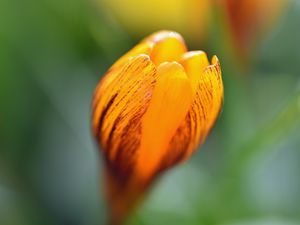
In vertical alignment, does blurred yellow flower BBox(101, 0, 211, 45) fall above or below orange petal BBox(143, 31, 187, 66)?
below

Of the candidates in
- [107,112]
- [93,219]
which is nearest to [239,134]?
[93,219]

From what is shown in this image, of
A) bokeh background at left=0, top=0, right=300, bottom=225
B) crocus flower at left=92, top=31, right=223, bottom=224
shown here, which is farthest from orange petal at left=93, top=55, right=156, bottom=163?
bokeh background at left=0, top=0, right=300, bottom=225

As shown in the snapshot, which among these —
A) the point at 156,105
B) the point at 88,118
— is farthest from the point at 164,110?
the point at 88,118

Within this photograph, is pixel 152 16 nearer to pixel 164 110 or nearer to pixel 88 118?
pixel 88 118

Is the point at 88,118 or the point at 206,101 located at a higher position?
the point at 206,101

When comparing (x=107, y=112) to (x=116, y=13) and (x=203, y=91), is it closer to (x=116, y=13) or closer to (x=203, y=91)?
(x=203, y=91)

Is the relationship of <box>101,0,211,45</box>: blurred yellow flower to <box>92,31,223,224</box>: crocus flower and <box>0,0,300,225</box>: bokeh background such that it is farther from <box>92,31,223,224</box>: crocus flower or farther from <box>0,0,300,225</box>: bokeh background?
<box>92,31,223,224</box>: crocus flower

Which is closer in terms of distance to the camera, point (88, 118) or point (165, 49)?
point (165, 49)

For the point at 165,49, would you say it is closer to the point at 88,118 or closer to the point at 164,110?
the point at 164,110
